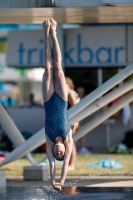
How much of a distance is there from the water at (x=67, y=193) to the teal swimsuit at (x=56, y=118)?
3.17 ft

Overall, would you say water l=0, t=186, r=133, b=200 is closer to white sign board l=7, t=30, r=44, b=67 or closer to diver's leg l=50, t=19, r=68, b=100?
diver's leg l=50, t=19, r=68, b=100

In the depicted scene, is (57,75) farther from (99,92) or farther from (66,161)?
(99,92)

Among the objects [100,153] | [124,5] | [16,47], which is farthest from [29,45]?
[124,5]

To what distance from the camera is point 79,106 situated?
11625 mm

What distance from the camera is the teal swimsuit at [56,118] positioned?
943 cm

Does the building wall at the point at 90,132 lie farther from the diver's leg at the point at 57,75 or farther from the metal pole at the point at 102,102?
the diver's leg at the point at 57,75

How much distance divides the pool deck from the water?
87 centimetres

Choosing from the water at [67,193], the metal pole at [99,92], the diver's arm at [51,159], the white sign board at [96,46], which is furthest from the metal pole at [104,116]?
the white sign board at [96,46]

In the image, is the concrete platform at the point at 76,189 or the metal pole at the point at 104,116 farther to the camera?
the metal pole at the point at 104,116

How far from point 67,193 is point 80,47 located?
9875mm

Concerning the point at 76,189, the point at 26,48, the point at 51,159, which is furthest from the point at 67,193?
the point at 26,48

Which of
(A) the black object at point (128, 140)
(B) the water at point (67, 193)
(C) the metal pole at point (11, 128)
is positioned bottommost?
(A) the black object at point (128, 140)

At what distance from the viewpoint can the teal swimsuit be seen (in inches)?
371

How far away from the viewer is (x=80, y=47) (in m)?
19.8
